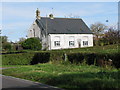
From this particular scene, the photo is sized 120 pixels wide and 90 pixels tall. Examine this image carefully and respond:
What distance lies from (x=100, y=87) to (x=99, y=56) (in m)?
9.70

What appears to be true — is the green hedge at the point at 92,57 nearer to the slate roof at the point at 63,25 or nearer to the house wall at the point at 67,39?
the house wall at the point at 67,39

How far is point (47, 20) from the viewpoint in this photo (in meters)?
59.2

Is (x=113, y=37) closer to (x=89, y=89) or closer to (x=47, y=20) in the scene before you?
(x=47, y=20)

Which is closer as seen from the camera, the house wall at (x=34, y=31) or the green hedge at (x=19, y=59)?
the green hedge at (x=19, y=59)

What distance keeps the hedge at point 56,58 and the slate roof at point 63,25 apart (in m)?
26.4

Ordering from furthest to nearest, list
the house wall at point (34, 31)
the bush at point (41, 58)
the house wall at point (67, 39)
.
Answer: the house wall at point (34, 31), the house wall at point (67, 39), the bush at point (41, 58)

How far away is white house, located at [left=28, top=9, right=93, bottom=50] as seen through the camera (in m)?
57.2

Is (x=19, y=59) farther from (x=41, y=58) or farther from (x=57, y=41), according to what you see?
(x=57, y=41)

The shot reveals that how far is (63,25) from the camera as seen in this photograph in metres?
61.0

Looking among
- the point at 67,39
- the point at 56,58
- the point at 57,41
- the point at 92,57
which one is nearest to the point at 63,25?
the point at 67,39

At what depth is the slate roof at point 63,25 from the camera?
57.8 m

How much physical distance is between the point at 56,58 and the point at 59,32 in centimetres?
3399

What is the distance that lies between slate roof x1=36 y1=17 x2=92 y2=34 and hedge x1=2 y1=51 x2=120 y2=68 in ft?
86.5

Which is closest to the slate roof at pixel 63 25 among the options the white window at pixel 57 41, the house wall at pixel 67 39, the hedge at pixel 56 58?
the house wall at pixel 67 39
